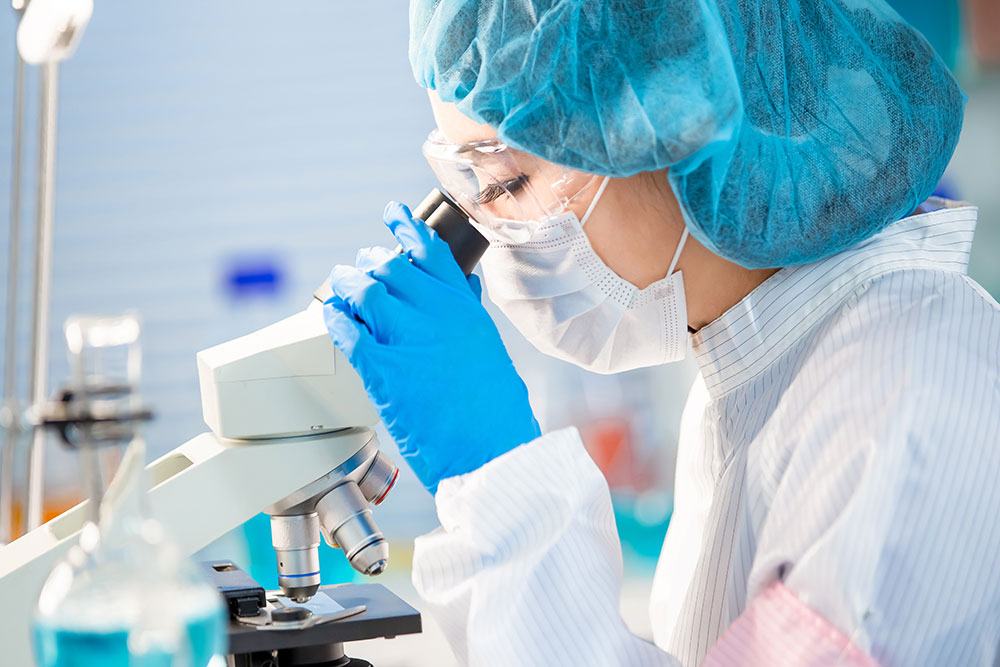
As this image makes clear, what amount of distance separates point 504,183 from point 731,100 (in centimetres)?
28

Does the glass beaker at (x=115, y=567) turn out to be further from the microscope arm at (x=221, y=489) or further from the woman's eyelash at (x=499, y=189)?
the woman's eyelash at (x=499, y=189)

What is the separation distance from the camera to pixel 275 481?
3.02 ft

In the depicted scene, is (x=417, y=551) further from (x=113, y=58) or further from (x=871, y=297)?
(x=113, y=58)

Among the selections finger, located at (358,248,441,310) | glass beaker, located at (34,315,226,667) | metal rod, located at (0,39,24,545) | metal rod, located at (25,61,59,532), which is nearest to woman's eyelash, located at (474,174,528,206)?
finger, located at (358,248,441,310)

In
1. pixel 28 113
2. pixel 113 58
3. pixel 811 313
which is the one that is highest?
pixel 113 58

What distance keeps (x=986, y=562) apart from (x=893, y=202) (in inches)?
14.6

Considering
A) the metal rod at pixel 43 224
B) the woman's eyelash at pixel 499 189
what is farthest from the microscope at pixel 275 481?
the metal rod at pixel 43 224

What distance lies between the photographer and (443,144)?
3.36ft

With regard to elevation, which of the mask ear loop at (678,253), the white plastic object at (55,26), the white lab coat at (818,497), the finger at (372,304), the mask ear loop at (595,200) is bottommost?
the white lab coat at (818,497)

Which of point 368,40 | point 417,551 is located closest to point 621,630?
point 417,551

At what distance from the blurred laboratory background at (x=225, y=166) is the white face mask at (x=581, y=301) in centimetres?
138

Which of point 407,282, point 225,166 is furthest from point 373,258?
point 225,166

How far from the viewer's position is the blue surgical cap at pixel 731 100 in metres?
0.87

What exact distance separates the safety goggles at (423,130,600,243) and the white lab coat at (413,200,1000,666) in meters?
0.24
